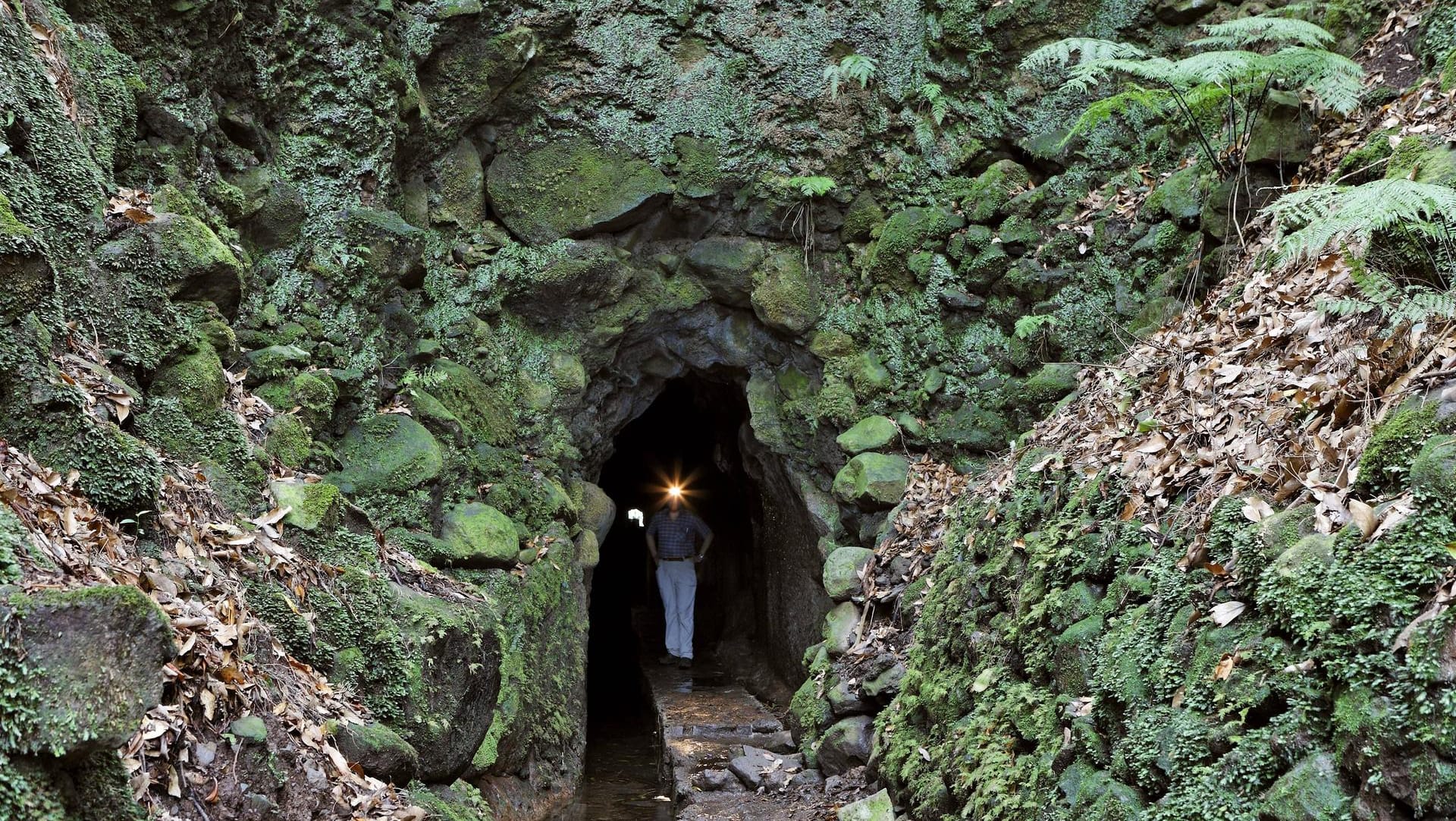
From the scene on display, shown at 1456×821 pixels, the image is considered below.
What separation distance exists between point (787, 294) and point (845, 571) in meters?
3.24

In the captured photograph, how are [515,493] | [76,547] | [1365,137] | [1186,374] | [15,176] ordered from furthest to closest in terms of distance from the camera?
[515,493], [1365,137], [1186,374], [15,176], [76,547]

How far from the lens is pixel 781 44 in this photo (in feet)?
33.1

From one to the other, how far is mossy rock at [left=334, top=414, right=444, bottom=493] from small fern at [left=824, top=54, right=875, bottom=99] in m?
5.46

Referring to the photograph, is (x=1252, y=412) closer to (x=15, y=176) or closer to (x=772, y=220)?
(x=15, y=176)

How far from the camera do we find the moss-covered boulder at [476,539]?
7484 millimetres

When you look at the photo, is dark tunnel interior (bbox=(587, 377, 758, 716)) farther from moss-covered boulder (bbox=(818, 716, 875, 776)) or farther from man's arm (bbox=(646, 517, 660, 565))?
moss-covered boulder (bbox=(818, 716, 875, 776))

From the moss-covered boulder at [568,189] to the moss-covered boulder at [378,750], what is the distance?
6067 mm

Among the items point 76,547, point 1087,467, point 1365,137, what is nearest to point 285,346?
point 76,547

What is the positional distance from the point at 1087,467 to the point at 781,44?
6.66 m

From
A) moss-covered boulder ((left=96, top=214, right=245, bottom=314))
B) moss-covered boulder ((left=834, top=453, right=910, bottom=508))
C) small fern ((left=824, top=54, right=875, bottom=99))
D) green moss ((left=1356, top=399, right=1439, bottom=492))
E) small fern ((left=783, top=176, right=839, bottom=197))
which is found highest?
small fern ((left=824, top=54, right=875, bottom=99))

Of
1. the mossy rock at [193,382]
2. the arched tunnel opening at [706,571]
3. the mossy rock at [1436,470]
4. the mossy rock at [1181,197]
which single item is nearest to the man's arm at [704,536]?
the arched tunnel opening at [706,571]

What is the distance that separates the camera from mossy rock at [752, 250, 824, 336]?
10140 mm

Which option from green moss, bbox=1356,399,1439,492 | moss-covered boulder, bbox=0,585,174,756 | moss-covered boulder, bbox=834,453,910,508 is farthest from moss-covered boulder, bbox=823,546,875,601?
moss-covered boulder, bbox=0,585,174,756

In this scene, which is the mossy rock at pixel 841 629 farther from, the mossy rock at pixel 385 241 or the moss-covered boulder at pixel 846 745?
the mossy rock at pixel 385 241
